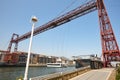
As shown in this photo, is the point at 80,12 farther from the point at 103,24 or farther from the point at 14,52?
the point at 14,52

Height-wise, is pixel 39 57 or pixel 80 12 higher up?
pixel 80 12

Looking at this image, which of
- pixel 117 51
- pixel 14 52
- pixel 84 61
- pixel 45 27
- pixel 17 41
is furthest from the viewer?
pixel 14 52

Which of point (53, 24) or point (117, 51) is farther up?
point (53, 24)

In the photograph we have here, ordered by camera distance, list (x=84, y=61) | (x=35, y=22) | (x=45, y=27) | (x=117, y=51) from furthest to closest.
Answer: (x=84, y=61) → (x=45, y=27) → (x=117, y=51) → (x=35, y=22)

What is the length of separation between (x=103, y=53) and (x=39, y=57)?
85.0 meters

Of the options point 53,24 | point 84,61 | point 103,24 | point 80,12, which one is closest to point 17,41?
point 53,24

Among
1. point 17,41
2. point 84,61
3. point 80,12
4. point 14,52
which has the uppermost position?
point 80,12

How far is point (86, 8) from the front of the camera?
33.5 m

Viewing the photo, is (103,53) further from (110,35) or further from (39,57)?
(39,57)

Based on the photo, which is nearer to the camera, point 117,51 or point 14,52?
point 117,51

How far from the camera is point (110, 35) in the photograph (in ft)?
104

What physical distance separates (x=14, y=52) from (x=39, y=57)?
44.4 m

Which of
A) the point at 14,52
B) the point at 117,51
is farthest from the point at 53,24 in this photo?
the point at 14,52

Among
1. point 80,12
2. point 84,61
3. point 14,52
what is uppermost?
point 80,12
